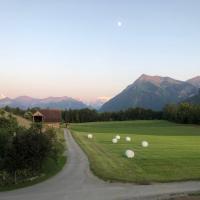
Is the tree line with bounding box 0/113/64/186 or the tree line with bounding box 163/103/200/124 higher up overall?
the tree line with bounding box 163/103/200/124

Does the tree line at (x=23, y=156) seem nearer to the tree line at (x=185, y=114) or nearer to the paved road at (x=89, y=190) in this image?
the paved road at (x=89, y=190)

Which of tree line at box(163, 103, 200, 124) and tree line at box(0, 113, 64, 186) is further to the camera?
tree line at box(163, 103, 200, 124)

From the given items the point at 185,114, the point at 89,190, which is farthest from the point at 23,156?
the point at 185,114

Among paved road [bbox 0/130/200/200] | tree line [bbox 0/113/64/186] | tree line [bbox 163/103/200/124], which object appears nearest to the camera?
paved road [bbox 0/130/200/200]

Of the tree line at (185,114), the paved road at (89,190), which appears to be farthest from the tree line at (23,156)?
the tree line at (185,114)

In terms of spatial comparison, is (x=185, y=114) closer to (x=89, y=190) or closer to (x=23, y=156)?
(x=23, y=156)

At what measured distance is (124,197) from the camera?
24.4 metres

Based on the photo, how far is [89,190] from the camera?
26547 millimetres

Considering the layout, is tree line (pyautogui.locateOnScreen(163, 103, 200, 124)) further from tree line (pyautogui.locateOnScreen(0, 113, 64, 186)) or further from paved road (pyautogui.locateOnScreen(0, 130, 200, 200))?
paved road (pyautogui.locateOnScreen(0, 130, 200, 200))

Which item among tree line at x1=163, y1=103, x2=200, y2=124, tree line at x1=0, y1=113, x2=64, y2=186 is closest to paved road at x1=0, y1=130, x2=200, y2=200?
tree line at x1=0, y1=113, x2=64, y2=186

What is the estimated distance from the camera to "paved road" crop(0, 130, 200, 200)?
81.0ft

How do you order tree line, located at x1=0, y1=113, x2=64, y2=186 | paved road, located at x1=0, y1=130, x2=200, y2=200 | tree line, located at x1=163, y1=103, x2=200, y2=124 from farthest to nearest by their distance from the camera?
tree line, located at x1=163, y1=103, x2=200, y2=124 < tree line, located at x1=0, y1=113, x2=64, y2=186 < paved road, located at x1=0, y1=130, x2=200, y2=200

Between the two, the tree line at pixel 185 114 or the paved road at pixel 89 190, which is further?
the tree line at pixel 185 114

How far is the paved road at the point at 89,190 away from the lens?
24.7m
